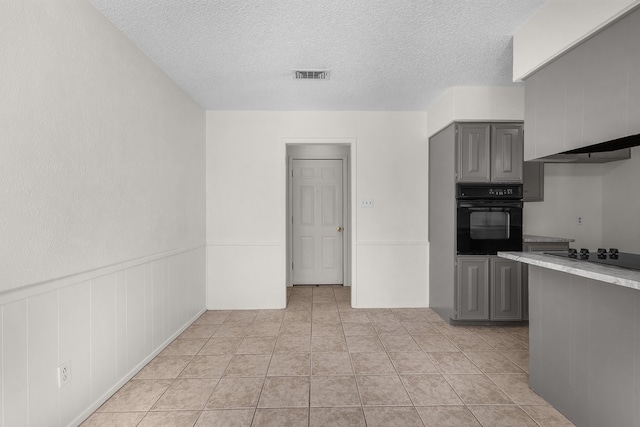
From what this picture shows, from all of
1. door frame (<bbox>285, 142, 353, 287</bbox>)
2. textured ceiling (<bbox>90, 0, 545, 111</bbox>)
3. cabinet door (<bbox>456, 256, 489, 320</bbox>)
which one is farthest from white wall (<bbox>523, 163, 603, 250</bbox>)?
door frame (<bbox>285, 142, 353, 287</bbox>)

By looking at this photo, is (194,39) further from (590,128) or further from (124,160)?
(590,128)

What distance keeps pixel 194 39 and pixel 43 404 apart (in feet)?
8.12

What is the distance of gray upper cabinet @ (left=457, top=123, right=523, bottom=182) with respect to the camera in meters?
3.32

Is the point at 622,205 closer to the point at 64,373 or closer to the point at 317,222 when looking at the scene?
the point at 317,222

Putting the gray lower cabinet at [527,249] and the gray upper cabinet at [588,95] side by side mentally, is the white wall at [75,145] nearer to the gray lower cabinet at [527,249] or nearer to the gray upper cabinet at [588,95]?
the gray upper cabinet at [588,95]

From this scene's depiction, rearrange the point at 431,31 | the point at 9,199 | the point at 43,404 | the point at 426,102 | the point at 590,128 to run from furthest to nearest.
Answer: the point at 426,102 → the point at 431,31 → the point at 590,128 → the point at 43,404 → the point at 9,199

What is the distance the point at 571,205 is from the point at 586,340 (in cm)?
294

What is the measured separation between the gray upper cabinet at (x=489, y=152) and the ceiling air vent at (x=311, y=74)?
1576 millimetres

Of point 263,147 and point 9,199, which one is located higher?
point 263,147

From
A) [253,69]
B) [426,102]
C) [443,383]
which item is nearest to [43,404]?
[443,383]

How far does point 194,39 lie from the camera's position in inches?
91.7

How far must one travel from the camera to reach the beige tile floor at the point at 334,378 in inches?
74.6

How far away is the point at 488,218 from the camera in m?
3.39

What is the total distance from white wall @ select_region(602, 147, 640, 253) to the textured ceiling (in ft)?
6.54
